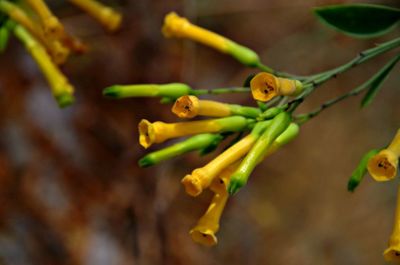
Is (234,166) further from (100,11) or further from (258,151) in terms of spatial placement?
(100,11)

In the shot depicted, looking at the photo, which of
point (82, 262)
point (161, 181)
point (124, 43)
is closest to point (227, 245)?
point (161, 181)

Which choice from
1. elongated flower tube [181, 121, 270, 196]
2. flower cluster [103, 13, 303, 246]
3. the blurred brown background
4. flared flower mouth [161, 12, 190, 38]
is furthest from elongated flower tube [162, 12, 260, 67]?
the blurred brown background

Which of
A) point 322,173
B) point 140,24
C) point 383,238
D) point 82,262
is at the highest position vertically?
point 140,24

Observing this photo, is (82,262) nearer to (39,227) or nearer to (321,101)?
(39,227)

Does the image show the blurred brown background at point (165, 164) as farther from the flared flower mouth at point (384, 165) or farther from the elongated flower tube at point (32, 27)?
the flared flower mouth at point (384, 165)

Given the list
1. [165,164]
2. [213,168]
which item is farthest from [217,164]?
[165,164]
